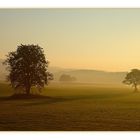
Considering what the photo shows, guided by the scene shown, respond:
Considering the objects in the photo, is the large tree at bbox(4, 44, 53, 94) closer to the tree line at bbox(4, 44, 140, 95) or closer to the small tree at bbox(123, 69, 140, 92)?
the tree line at bbox(4, 44, 140, 95)

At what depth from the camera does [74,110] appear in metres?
8.90

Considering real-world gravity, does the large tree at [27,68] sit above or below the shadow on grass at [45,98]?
above

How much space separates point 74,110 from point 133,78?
52cm

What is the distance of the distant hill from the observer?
8875 mm

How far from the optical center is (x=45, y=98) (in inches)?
351

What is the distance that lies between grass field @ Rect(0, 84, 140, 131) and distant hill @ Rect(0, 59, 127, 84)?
0.18 ft

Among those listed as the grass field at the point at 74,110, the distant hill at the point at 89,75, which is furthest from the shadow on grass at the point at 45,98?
the distant hill at the point at 89,75

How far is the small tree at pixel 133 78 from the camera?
29.1 ft

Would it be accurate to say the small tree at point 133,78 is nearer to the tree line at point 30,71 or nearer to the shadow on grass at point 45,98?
the tree line at point 30,71

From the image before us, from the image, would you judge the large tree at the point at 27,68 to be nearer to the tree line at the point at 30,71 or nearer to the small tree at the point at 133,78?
the tree line at the point at 30,71

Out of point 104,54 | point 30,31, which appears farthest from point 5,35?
point 104,54

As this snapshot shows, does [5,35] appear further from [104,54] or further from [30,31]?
[104,54]

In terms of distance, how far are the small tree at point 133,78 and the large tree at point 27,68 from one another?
0.59m

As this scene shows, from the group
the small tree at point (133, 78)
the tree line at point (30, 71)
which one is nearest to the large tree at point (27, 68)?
the tree line at point (30, 71)
